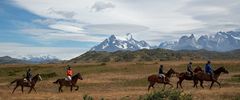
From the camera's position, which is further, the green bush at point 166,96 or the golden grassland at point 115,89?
the golden grassland at point 115,89

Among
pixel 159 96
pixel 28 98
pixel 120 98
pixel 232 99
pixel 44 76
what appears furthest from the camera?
pixel 44 76

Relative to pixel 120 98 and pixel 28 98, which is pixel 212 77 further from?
pixel 28 98

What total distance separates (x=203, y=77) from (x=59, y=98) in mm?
13961

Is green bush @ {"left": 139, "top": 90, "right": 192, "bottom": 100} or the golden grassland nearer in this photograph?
green bush @ {"left": 139, "top": 90, "right": 192, "bottom": 100}

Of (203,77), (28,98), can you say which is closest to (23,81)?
(28,98)

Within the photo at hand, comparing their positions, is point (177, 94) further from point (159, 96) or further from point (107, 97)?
point (107, 97)

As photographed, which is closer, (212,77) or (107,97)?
(107,97)

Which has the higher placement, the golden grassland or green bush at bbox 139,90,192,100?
green bush at bbox 139,90,192,100

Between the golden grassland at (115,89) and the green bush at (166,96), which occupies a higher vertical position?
the green bush at (166,96)

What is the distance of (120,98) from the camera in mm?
28703

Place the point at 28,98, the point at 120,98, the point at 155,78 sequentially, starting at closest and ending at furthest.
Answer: the point at 120,98 → the point at 28,98 → the point at 155,78

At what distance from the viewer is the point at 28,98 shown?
30.7 m

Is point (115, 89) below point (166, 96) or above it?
below

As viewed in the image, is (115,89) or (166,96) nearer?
(166,96)
